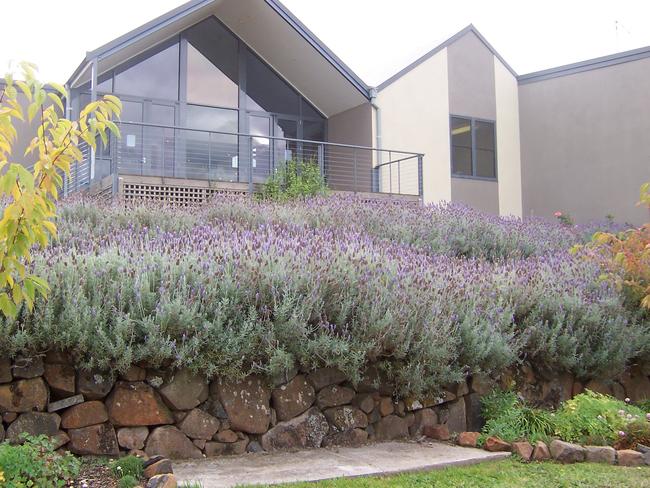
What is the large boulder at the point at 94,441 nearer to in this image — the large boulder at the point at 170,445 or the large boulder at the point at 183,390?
the large boulder at the point at 170,445

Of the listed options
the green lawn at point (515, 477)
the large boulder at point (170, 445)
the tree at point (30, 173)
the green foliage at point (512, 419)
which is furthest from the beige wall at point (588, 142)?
the tree at point (30, 173)

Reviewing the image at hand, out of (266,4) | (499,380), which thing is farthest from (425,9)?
(499,380)

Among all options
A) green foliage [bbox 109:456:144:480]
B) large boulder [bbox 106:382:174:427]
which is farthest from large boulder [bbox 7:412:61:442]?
green foliage [bbox 109:456:144:480]

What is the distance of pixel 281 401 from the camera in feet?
18.2

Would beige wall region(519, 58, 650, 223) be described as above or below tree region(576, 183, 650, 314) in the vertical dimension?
above

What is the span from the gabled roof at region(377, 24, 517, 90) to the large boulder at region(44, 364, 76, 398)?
13748mm

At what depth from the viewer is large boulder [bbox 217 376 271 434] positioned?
536 cm

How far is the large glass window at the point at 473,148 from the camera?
18.9 m

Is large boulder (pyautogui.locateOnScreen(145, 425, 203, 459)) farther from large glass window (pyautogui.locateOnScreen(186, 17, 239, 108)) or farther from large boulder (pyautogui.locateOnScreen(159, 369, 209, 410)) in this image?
large glass window (pyautogui.locateOnScreen(186, 17, 239, 108))

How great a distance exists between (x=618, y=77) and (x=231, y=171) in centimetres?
1033

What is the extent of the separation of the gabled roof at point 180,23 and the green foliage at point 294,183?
293 centimetres

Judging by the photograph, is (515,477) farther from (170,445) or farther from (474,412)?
(170,445)

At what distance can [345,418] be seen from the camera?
5.80 meters

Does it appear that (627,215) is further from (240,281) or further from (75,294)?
(75,294)
